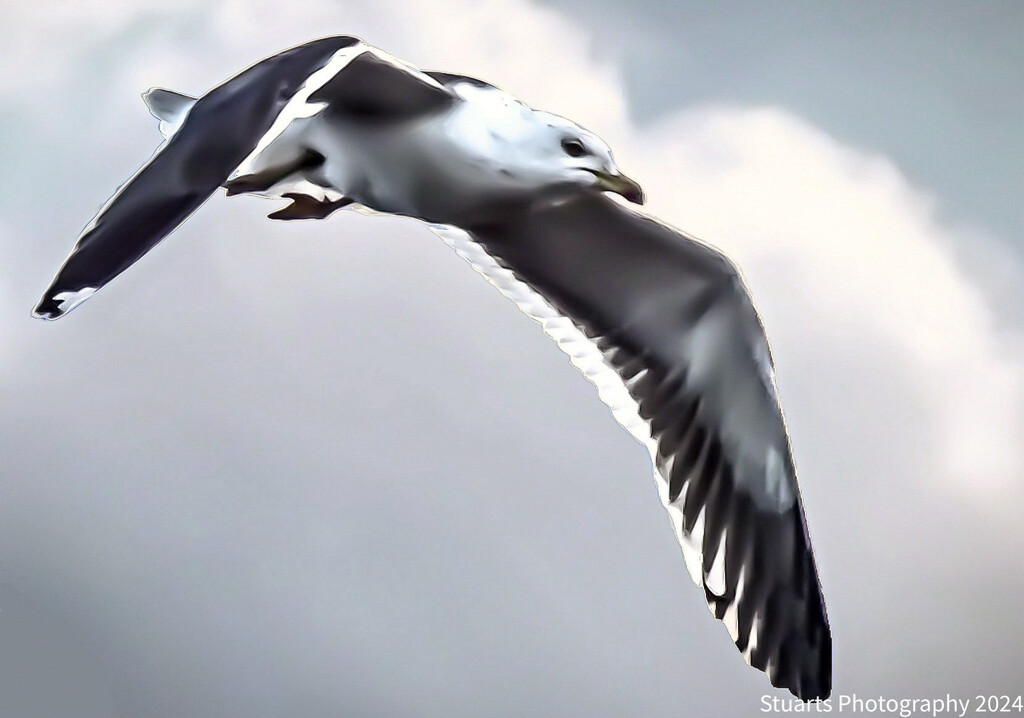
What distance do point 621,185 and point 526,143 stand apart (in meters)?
0.09

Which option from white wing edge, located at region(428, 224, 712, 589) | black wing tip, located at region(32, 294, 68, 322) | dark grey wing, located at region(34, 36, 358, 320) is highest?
white wing edge, located at region(428, 224, 712, 589)

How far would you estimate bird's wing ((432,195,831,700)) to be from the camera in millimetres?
1111

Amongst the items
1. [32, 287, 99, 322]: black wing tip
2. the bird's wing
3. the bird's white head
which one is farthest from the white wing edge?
[32, 287, 99, 322]: black wing tip

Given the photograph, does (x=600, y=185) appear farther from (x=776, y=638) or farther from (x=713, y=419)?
(x=776, y=638)

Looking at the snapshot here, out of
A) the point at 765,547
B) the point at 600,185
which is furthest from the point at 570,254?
the point at 765,547

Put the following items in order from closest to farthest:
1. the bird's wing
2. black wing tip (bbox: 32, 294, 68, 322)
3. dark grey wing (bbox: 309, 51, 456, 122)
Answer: black wing tip (bbox: 32, 294, 68, 322) → dark grey wing (bbox: 309, 51, 456, 122) → the bird's wing

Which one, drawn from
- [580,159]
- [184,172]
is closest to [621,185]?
[580,159]

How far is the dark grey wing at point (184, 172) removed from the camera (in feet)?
2.35

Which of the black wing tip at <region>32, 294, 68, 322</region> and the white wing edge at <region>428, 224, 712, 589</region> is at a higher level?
the white wing edge at <region>428, 224, 712, 589</region>

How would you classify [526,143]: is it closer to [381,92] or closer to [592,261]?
[381,92]

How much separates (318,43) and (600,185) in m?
0.27

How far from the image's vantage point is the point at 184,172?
2.58 ft

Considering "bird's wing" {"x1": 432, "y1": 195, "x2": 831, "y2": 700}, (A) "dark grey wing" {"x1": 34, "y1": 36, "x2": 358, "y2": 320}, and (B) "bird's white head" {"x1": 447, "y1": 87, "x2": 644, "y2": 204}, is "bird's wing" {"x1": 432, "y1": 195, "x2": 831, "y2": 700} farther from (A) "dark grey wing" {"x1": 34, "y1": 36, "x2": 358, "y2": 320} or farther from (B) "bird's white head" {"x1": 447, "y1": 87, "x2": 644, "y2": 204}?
(A) "dark grey wing" {"x1": 34, "y1": 36, "x2": 358, "y2": 320}

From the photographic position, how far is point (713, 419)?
118 centimetres
